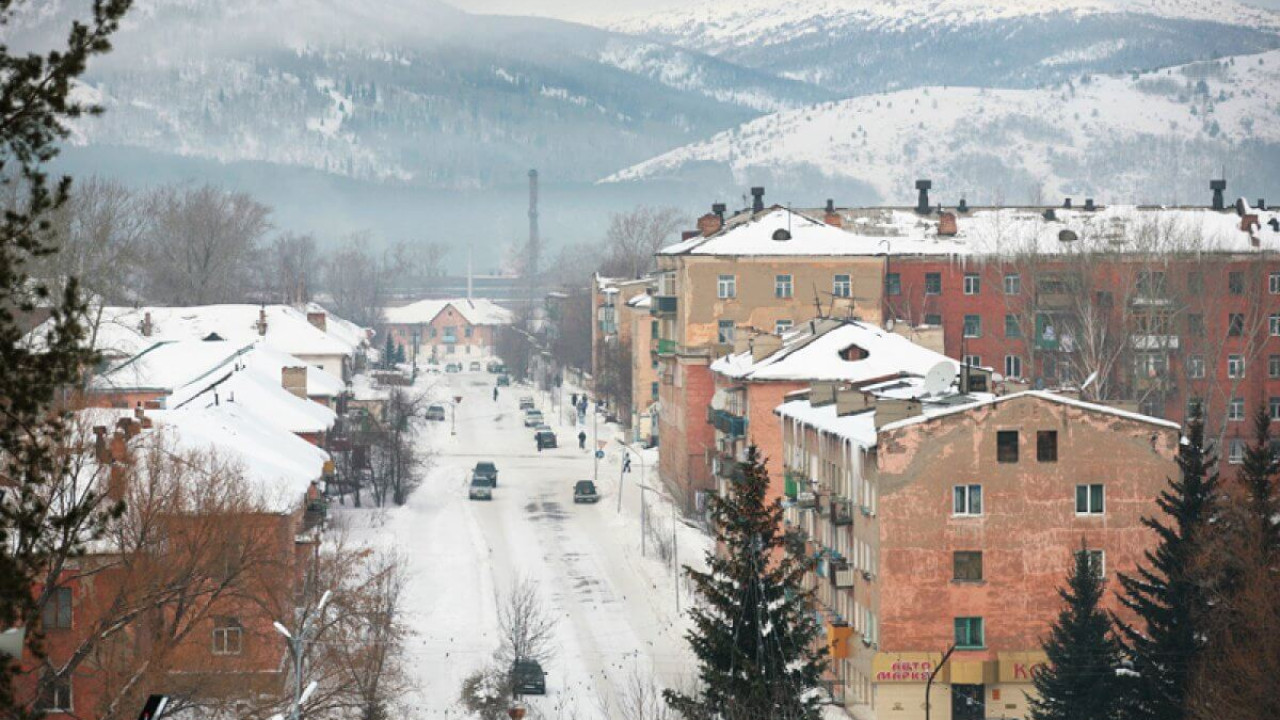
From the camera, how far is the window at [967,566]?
42875mm

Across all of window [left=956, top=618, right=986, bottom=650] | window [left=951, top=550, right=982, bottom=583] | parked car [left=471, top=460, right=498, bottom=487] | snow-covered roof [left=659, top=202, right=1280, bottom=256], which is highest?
snow-covered roof [left=659, top=202, right=1280, bottom=256]

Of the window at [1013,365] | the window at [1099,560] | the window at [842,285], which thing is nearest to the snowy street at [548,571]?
the window at [1099,560]

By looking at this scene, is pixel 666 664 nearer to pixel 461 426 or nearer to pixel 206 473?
pixel 206 473

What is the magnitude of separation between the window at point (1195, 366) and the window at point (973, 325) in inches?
Answer: 309

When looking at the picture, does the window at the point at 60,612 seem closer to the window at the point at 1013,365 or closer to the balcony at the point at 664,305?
the balcony at the point at 664,305

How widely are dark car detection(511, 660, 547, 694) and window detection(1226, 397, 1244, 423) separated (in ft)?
141

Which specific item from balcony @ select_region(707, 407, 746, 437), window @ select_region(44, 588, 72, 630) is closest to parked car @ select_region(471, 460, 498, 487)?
balcony @ select_region(707, 407, 746, 437)

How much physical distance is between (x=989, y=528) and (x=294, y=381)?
105 ft

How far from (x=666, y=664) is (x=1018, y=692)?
737 cm

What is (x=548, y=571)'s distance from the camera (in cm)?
5922

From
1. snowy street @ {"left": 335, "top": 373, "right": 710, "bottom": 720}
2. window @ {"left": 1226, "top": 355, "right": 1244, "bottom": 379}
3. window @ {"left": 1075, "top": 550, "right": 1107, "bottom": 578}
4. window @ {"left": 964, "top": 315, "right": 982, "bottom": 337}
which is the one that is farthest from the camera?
window @ {"left": 964, "top": 315, "right": 982, "bottom": 337}

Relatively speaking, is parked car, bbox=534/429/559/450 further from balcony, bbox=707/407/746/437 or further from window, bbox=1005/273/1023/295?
balcony, bbox=707/407/746/437

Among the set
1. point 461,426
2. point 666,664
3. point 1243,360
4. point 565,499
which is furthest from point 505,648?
point 461,426

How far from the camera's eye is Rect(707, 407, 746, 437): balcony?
61031mm
